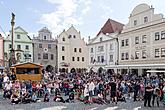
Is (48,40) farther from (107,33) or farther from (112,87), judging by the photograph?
(112,87)

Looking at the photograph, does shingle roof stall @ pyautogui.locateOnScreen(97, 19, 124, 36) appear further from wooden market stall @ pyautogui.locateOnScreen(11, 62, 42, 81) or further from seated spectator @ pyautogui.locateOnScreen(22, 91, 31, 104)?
seated spectator @ pyautogui.locateOnScreen(22, 91, 31, 104)

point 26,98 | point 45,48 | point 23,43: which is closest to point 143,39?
point 45,48

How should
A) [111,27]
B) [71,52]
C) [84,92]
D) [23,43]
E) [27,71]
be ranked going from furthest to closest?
[71,52], [23,43], [111,27], [27,71], [84,92]

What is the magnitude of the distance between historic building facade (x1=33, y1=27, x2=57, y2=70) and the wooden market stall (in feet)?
84.0

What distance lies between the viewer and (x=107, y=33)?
45969mm

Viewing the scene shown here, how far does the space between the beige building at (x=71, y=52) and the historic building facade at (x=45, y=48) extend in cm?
136

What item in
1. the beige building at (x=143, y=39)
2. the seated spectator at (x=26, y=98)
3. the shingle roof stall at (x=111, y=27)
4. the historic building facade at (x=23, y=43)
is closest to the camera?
the seated spectator at (x=26, y=98)

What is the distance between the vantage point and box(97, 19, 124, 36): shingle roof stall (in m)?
46.7

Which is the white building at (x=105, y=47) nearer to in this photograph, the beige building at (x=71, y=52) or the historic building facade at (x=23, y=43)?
the beige building at (x=71, y=52)

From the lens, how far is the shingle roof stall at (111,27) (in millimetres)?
46713

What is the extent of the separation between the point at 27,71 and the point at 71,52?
98.2ft

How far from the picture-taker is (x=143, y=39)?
119ft

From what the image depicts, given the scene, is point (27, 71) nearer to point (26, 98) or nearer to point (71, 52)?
point (26, 98)

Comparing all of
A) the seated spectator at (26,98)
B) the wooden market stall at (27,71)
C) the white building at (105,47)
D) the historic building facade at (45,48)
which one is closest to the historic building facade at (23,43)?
the historic building facade at (45,48)
